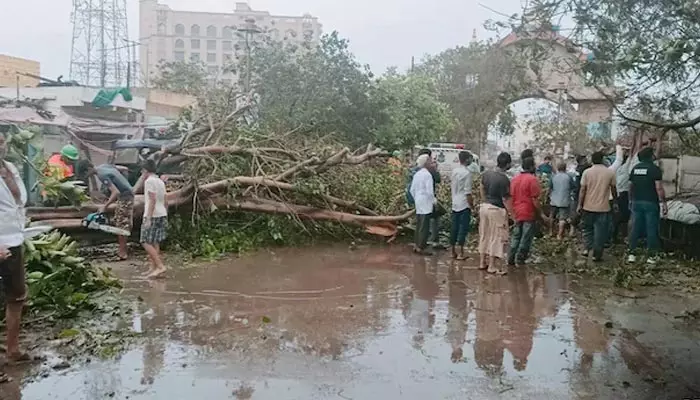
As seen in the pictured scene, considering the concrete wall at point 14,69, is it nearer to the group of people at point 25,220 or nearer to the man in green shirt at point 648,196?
the group of people at point 25,220

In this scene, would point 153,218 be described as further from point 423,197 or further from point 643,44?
point 643,44

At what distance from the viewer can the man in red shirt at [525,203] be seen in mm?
9352

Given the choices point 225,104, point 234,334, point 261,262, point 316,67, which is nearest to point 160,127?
point 316,67

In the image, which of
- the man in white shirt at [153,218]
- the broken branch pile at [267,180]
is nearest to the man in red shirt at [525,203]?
the broken branch pile at [267,180]

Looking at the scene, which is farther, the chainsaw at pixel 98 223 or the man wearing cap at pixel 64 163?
the man wearing cap at pixel 64 163

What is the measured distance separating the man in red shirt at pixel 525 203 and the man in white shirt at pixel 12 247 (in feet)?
21.6

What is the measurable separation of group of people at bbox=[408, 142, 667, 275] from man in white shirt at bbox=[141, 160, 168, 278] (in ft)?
13.2

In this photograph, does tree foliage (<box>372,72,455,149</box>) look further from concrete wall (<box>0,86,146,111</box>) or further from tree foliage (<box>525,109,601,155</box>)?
concrete wall (<box>0,86,146,111</box>)

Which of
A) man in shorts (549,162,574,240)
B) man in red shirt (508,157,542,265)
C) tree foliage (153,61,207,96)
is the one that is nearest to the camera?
man in red shirt (508,157,542,265)

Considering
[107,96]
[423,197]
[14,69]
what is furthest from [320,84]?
[14,69]

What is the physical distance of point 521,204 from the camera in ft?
30.9

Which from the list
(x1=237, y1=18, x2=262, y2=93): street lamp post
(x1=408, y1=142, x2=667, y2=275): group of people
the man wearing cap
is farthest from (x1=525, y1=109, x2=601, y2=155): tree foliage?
the man wearing cap

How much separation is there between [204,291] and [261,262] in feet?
6.67

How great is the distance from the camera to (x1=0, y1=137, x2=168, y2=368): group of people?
16.4ft
